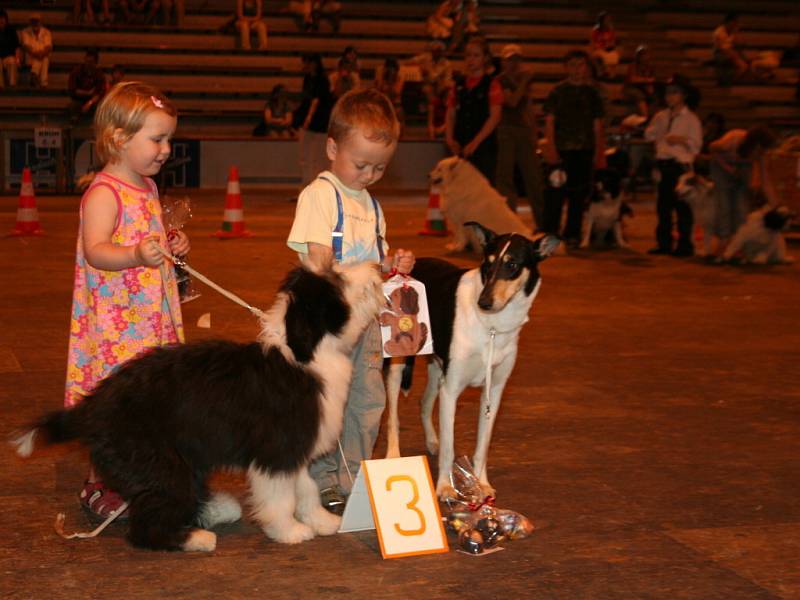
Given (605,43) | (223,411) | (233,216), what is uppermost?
(605,43)

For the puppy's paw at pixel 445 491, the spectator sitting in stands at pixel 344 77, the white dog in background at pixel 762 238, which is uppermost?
the spectator sitting in stands at pixel 344 77

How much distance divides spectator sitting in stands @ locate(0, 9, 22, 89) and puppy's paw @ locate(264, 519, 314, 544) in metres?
18.9

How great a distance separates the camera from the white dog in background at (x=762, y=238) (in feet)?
39.4

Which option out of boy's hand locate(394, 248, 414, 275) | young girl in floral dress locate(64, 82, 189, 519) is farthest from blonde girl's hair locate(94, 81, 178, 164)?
boy's hand locate(394, 248, 414, 275)

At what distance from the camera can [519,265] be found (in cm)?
468

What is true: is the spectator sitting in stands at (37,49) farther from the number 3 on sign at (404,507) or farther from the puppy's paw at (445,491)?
the number 3 on sign at (404,507)

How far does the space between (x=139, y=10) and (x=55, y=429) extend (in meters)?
21.1

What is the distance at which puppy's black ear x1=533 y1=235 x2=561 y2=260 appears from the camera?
4.83m

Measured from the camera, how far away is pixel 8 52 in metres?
21.2

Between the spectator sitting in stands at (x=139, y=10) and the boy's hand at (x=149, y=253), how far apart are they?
2078 centimetres

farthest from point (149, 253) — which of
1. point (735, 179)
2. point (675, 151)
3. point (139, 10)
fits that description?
point (139, 10)

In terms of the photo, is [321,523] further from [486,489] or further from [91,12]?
[91,12]

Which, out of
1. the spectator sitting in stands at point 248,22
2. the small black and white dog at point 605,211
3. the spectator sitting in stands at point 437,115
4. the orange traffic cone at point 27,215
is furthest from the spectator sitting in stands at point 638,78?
the orange traffic cone at point 27,215

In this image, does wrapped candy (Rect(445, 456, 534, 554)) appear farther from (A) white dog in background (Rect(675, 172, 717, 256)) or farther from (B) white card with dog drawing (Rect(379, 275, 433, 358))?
(A) white dog in background (Rect(675, 172, 717, 256))
